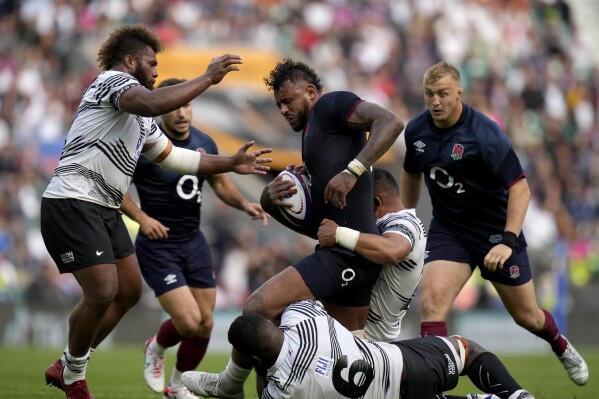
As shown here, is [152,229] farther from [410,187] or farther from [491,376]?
[491,376]

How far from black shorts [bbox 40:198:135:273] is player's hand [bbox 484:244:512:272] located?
2999mm

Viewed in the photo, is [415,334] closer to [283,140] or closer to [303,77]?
[283,140]

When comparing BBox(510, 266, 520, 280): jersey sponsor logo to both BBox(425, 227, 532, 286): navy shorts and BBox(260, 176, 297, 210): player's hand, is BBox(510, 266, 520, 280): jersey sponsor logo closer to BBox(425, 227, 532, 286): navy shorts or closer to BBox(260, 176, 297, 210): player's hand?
BBox(425, 227, 532, 286): navy shorts

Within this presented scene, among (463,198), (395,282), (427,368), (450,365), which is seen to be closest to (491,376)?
(450,365)

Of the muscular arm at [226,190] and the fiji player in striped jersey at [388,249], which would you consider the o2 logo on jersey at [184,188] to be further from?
the fiji player in striped jersey at [388,249]

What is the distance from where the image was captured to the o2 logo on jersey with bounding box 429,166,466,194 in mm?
9227

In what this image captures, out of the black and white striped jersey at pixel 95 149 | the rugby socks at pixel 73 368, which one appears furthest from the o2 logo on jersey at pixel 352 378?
the black and white striped jersey at pixel 95 149

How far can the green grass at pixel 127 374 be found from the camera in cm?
993

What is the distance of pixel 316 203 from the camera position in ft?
25.5

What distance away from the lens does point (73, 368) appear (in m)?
8.00

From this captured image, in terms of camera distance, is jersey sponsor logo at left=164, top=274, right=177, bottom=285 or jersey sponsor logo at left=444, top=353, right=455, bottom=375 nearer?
jersey sponsor logo at left=444, top=353, right=455, bottom=375

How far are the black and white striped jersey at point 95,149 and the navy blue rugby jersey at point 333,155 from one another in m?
1.41

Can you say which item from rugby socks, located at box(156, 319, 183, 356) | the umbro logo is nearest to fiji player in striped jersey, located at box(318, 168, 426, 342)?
the umbro logo

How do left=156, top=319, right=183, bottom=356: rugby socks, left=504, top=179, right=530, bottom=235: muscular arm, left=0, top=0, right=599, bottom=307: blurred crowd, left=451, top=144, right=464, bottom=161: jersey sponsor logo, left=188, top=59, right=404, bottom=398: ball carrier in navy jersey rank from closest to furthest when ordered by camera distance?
left=188, top=59, right=404, bottom=398: ball carrier in navy jersey, left=504, top=179, right=530, bottom=235: muscular arm, left=451, top=144, right=464, bottom=161: jersey sponsor logo, left=156, top=319, right=183, bottom=356: rugby socks, left=0, top=0, right=599, bottom=307: blurred crowd
